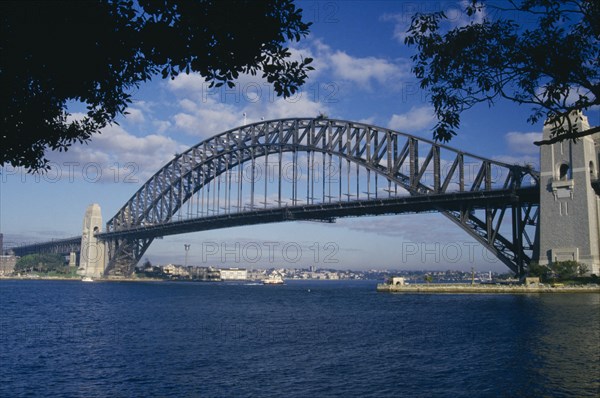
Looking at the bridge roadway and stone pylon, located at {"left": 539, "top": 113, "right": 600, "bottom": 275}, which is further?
the bridge roadway

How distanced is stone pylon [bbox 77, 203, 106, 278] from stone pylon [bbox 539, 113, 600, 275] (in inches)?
4870

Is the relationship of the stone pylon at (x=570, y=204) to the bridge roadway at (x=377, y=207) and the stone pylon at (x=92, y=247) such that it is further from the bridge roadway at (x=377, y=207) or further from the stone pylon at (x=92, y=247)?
the stone pylon at (x=92, y=247)

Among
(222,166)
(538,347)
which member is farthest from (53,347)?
(222,166)

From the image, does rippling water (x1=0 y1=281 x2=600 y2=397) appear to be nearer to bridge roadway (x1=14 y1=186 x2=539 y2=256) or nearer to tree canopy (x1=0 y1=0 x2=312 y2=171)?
tree canopy (x1=0 y1=0 x2=312 y2=171)

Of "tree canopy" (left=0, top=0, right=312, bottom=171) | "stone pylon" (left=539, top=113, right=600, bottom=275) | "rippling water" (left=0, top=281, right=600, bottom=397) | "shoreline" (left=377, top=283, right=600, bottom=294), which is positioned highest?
"stone pylon" (left=539, top=113, right=600, bottom=275)

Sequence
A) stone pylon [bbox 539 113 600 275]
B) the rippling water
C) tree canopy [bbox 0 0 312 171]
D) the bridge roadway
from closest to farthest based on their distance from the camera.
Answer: tree canopy [bbox 0 0 312 171] < the rippling water < stone pylon [bbox 539 113 600 275] < the bridge roadway

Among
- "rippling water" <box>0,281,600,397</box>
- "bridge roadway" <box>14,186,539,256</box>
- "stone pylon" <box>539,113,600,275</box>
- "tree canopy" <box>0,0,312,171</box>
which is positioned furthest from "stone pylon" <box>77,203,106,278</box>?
"tree canopy" <box>0,0,312,171</box>

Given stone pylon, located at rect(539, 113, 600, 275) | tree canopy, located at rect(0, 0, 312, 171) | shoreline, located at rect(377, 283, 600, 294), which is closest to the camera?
tree canopy, located at rect(0, 0, 312, 171)

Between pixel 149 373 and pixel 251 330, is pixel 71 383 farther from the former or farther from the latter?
pixel 251 330

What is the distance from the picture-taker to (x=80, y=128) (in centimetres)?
1167

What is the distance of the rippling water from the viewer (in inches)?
837

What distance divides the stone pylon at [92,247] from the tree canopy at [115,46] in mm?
160444

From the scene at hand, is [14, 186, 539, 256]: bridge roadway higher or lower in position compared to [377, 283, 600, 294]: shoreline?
higher

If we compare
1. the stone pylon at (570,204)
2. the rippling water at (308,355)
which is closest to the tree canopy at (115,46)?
the rippling water at (308,355)
